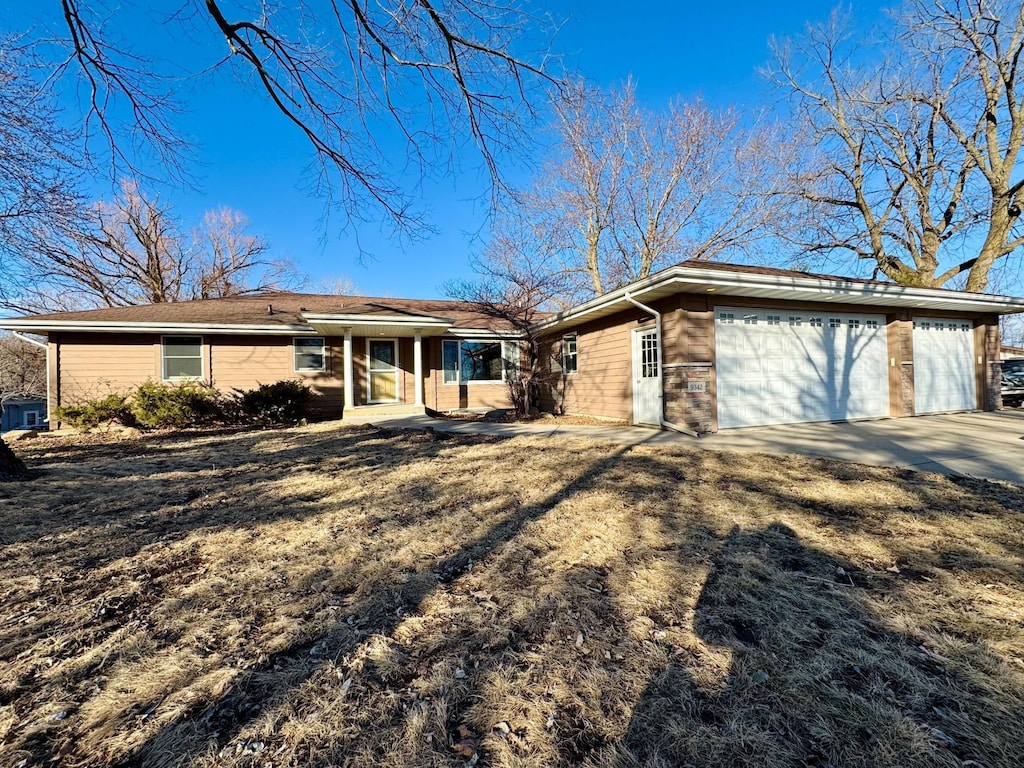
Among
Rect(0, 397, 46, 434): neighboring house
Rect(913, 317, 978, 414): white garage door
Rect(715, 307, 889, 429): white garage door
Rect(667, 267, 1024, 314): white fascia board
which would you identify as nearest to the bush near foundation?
Rect(0, 397, 46, 434): neighboring house

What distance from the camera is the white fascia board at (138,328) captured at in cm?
932

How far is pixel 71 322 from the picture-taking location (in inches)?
374

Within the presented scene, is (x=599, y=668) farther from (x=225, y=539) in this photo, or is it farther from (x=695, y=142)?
(x=695, y=142)

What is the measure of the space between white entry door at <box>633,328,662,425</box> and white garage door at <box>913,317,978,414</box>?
5.95 meters

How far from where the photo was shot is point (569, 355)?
1194cm

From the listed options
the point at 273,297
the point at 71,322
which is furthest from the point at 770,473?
the point at 273,297

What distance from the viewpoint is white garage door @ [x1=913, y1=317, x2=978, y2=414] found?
31.6ft

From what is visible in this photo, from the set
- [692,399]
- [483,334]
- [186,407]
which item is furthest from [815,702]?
[483,334]

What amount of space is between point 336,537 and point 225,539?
0.78m

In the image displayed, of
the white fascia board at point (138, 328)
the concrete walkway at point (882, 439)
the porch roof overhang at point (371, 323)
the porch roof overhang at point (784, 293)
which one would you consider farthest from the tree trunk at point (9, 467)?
the porch roof overhang at point (784, 293)

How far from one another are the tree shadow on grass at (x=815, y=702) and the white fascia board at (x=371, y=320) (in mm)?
9329

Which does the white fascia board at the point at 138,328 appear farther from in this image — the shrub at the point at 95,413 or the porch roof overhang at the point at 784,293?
the porch roof overhang at the point at 784,293

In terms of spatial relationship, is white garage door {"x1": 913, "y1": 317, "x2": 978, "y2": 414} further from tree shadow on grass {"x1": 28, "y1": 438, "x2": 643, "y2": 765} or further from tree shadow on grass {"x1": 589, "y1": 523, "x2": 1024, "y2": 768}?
tree shadow on grass {"x1": 28, "y1": 438, "x2": 643, "y2": 765}

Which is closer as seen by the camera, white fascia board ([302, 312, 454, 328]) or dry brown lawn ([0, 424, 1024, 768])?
dry brown lawn ([0, 424, 1024, 768])
